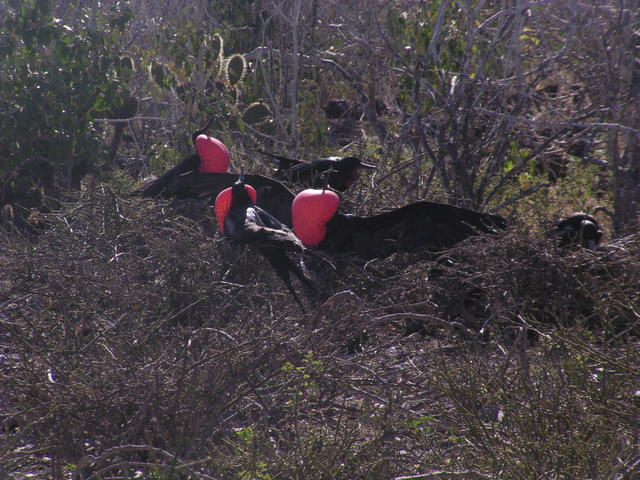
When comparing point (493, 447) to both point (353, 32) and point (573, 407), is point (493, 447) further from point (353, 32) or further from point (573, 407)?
point (353, 32)

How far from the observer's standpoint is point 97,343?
6.93 ft

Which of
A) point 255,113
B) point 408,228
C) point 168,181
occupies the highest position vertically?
point 408,228

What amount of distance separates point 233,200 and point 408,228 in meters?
0.63

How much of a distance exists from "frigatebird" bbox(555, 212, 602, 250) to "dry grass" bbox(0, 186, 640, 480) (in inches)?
8.0

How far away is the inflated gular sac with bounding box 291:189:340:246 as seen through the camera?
2867 mm

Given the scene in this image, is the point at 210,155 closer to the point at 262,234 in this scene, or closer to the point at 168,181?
the point at 168,181

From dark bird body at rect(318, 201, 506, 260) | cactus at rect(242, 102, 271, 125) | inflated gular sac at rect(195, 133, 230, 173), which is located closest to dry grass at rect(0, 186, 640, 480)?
dark bird body at rect(318, 201, 506, 260)

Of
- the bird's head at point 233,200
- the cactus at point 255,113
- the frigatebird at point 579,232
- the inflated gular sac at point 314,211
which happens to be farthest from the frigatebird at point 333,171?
the cactus at point 255,113

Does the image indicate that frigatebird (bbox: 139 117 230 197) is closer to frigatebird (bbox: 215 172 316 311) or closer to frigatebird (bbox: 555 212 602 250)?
frigatebird (bbox: 215 172 316 311)

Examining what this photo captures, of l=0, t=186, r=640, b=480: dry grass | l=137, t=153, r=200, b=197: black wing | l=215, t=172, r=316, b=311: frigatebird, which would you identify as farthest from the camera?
l=137, t=153, r=200, b=197: black wing

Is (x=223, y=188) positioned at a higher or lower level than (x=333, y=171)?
lower

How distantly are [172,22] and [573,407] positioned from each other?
4.04 m

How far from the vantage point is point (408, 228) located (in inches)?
113

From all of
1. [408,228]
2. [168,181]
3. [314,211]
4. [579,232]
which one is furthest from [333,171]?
[579,232]
